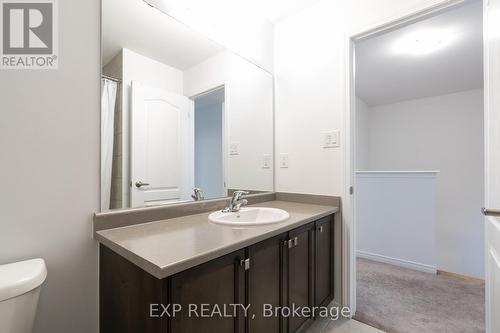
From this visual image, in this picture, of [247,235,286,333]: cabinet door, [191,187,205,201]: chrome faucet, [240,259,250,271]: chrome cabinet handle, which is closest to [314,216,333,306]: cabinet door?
[247,235,286,333]: cabinet door

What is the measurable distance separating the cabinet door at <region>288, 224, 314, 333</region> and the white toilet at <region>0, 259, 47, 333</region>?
3.46 feet

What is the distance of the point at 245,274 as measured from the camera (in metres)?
1.00

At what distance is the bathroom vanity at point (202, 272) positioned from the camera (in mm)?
773

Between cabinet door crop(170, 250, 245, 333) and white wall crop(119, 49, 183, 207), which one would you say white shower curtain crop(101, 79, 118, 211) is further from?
cabinet door crop(170, 250, 245, 333)

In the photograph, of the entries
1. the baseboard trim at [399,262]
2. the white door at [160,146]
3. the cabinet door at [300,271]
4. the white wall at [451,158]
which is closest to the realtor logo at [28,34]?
the white door at [160,146]

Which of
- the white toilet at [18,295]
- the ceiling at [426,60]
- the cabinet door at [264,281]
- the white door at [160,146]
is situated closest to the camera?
the white toilet at [18,295]

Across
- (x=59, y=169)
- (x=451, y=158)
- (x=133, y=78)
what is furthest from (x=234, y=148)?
(x=451, y=158)

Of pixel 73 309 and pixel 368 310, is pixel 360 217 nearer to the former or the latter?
pixel 368 310

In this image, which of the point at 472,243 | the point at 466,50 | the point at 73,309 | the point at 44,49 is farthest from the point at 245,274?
the point at 472,243

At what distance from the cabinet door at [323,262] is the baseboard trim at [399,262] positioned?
1.40 m

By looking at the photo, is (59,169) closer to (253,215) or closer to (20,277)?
(20,277)

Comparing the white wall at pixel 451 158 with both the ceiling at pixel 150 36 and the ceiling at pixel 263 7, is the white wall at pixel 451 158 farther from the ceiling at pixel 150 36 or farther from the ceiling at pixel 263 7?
the ceiling at pixel 150 36

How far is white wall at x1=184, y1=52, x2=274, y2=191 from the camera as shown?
170 cm

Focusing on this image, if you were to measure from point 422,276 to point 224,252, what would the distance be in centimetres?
252
